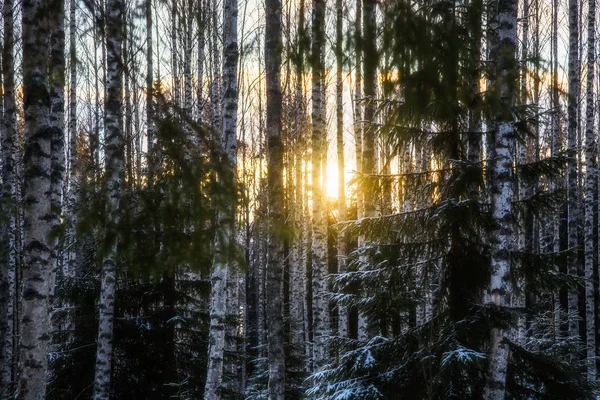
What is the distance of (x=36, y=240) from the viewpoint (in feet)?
14.5

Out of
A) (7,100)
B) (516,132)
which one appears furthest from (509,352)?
(7,100)

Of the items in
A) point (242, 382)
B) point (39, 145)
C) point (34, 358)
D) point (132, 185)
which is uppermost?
point (39, 145)

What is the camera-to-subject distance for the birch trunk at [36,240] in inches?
167

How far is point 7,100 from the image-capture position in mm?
8039

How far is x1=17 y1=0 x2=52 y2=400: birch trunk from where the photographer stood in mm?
4250

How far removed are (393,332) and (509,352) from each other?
2.34 meters

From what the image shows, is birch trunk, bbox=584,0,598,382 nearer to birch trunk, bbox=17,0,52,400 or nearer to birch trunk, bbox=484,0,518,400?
birch trunk, bbox=484,0,518,400

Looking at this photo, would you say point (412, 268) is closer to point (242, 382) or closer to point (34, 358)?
point (34, 358)

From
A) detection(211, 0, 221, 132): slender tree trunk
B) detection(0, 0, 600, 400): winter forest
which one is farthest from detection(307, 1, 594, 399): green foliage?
detection(211, 0, 221, 132): slender tree trunk

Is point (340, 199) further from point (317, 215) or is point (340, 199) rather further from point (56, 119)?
point (56, 119)

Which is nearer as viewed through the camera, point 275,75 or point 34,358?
point 34,358

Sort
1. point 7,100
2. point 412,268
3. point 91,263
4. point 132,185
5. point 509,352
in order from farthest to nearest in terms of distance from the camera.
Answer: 1. point 91,263
2. point 7,100
3. point 412,268
4. point 509,352
5. point 132,185

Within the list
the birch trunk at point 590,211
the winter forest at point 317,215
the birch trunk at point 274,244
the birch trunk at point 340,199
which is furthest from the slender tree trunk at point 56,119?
the birch trunk at point 590,211

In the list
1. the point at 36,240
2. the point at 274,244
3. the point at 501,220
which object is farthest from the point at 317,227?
the point at 36,240
